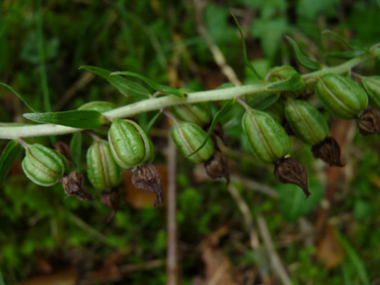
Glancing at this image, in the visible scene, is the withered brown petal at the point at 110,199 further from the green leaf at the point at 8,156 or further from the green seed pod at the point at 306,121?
the green seed pod at the point at 306,121

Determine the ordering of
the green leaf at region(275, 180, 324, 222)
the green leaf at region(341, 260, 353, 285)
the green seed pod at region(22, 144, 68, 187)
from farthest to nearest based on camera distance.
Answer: the green leaf at region(341, 260, 353, 285)
the green leaf at region(275, 180, 324, 222)
the green seed pod at region(22, 144, 68, 187)

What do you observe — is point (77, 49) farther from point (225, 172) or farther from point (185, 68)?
point (225, 172)

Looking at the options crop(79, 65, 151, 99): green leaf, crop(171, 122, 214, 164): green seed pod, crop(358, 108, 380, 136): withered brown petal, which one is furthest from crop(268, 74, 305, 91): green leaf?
crop(79, 65, 151, 99): green leaf

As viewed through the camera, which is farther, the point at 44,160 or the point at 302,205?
the point at 302,205

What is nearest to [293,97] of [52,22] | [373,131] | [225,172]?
[373,131]

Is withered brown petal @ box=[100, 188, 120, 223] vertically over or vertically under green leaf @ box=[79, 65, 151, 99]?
under

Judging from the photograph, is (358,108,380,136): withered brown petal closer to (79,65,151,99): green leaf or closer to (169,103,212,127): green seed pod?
(169,103,212,127): green seed pod

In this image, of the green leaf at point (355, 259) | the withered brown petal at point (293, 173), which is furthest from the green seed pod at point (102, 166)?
the green leaf at point (355, 259)
